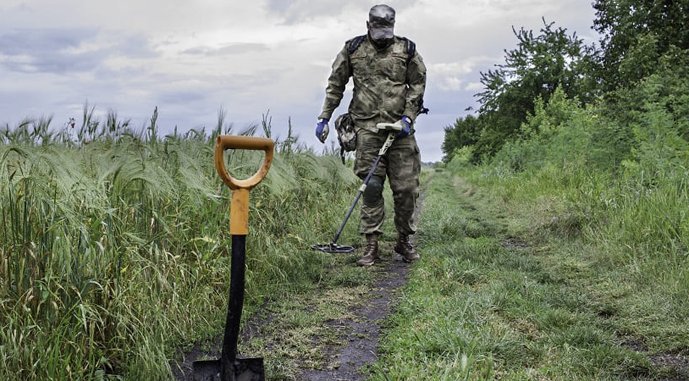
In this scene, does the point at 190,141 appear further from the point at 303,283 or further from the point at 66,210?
the point at 66,210

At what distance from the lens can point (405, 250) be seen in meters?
6.27

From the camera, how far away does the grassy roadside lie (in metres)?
3.20

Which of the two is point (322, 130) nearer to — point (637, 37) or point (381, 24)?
point (381, 24)

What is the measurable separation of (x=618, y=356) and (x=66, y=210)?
2808 mm

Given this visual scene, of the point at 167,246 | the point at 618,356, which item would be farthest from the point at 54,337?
the point at 618,356

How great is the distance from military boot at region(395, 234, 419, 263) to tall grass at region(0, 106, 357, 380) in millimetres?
1739

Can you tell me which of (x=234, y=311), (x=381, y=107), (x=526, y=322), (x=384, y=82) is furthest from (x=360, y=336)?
(x=384, y=82)

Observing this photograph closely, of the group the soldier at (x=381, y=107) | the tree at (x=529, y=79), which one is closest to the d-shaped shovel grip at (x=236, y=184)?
the soldier at (x=381, y=107)

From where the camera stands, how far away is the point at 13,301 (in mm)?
2713

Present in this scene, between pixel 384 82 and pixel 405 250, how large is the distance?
1.62m

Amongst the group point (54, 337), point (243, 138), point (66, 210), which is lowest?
point (54, 337)

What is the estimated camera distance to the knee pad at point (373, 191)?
6.19 m

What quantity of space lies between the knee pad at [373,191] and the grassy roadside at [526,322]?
708mm

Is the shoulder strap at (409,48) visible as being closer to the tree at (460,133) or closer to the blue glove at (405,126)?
the blue glove at (405,126)
